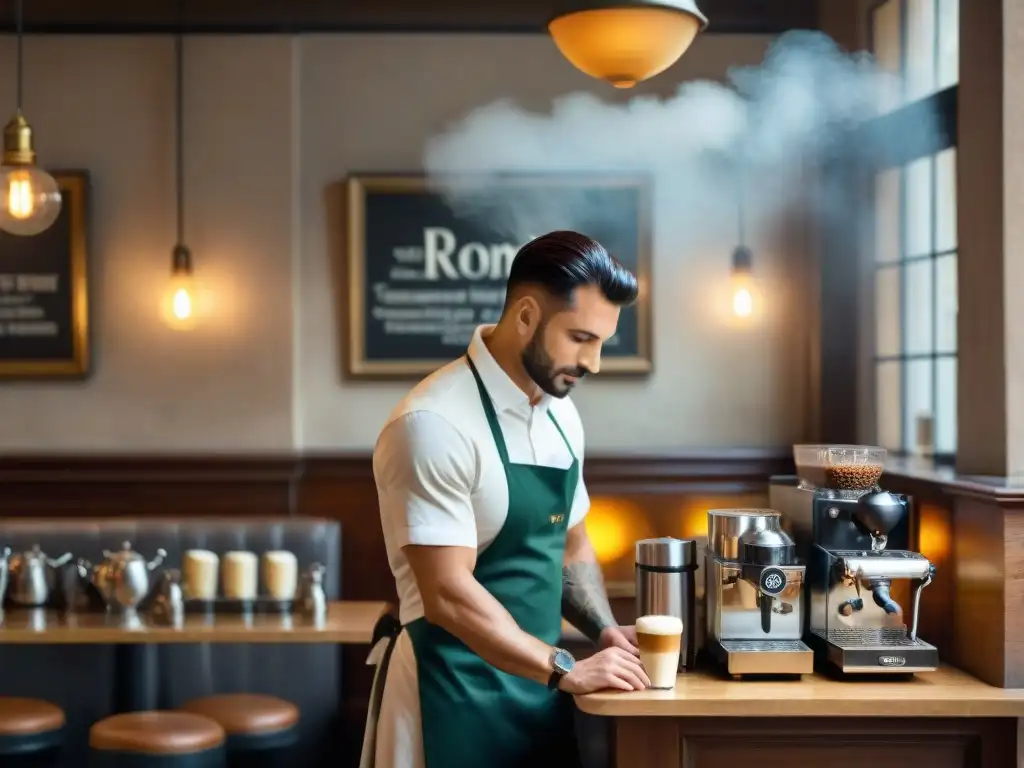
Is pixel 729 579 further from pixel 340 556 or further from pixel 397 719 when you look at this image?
pixel 340 556

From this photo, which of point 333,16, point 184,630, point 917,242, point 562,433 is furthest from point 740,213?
point 562,433

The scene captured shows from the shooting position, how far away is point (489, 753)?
8.63ft

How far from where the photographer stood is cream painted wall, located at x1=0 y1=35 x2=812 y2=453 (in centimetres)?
562

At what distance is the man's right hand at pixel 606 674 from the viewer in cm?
251

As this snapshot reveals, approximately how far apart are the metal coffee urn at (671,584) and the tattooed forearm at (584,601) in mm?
107

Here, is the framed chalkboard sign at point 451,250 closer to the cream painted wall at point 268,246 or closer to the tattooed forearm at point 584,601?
the cream painted wall at point 268,246

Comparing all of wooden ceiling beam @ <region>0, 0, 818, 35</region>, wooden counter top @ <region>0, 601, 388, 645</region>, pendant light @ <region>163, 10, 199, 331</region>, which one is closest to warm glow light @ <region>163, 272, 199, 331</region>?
pendant light @ <region>163, 10, 199, 331</region>

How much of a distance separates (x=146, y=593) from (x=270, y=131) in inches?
81.0

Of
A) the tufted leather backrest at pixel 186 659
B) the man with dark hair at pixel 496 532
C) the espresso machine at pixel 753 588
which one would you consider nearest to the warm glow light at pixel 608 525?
the tufted leather backrest at pixel 186 659

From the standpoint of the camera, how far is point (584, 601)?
296 cm

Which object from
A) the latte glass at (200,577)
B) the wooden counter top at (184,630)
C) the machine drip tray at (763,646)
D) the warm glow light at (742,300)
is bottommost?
the wooden counter top at (184,630)

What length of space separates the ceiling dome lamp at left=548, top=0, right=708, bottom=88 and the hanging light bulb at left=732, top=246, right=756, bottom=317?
9.97 feet

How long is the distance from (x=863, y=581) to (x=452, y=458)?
97 centimetres

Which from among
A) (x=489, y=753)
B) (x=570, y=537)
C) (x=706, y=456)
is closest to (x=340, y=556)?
(x=706, y=456)
